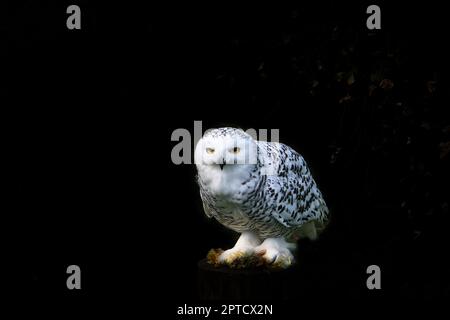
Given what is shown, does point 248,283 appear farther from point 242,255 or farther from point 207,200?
point 207,200

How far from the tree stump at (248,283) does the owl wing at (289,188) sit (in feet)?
0.57

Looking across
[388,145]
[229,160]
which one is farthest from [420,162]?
[229,160]

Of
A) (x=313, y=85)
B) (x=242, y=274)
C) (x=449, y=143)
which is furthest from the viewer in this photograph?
(x=313, y=85)

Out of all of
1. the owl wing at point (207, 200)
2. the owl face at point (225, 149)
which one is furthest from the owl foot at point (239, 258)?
the owl face at point (225, 149)

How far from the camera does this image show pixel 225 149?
2.65 metres

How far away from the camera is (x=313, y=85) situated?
3051 millimetres

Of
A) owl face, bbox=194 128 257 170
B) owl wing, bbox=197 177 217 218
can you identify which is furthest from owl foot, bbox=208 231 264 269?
owl face, bbox=194 128 257 170

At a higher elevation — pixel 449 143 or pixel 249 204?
pixel 449 143

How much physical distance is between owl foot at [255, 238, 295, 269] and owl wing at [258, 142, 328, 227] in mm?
91

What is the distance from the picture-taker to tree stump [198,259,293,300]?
2799mm

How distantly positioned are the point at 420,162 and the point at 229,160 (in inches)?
25.4

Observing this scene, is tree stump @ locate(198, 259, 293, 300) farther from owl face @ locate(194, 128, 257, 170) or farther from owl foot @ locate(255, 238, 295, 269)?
owl face @ locate(194, 128, 257, 170)

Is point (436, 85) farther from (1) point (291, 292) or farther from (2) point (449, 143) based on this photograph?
(1) point (291, 292)

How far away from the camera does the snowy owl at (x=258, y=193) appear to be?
106 inches
